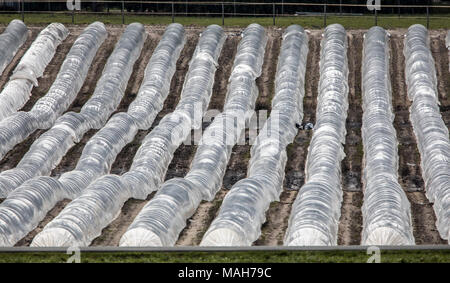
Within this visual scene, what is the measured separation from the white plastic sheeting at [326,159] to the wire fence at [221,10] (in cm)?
748

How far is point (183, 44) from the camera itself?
5488 centimetres

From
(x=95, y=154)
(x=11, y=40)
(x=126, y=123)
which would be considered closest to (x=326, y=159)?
(x=95, y=154)

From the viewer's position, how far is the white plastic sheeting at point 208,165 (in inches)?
1227

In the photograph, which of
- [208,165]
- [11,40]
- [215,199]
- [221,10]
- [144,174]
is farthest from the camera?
[221,10]

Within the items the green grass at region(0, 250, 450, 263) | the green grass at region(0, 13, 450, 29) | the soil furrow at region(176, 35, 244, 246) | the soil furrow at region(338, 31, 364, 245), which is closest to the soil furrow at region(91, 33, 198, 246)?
the soil furrow at region(176, 35, 244, 246)

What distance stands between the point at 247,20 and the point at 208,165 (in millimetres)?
22795

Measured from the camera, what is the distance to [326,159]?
3856 centimetres

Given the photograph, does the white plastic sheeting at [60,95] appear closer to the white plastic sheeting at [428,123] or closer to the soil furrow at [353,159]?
the soil furrow at [353,159]

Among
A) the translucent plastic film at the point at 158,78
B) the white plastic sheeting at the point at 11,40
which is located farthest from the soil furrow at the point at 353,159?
the white plastic sheeting at the point at 11,40

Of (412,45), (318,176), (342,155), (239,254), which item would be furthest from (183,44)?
(239,254)

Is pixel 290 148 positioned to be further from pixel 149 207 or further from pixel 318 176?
pixel 149 207

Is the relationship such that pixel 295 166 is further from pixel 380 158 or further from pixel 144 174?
pixel 144 174

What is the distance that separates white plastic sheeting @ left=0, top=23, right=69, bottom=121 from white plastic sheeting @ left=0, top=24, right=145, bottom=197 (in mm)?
3836

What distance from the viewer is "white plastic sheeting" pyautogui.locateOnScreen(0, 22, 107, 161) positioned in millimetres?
43781
